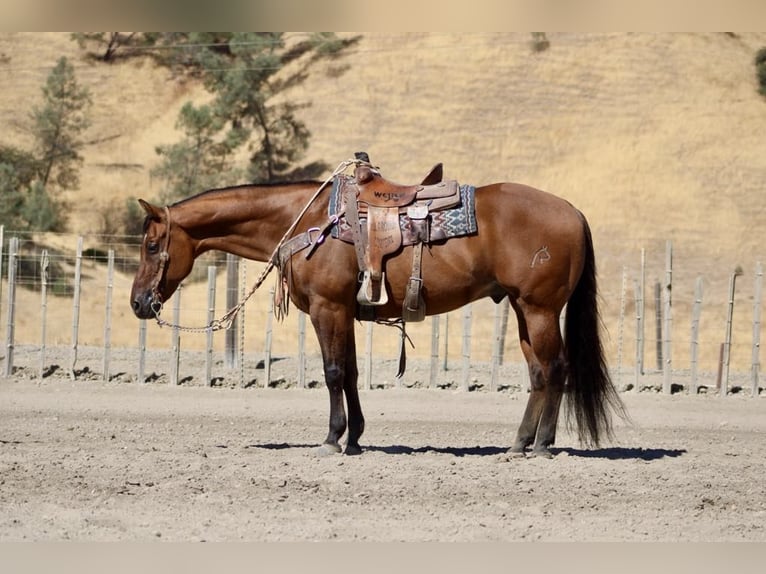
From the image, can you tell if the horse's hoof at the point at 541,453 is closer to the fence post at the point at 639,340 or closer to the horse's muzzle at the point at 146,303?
the horse's muzzle at the point at 146,303

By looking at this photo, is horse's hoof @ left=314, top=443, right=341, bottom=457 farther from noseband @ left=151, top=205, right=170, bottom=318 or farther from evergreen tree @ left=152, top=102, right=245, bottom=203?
evergreen tree @ left=152, top=102, right=245, bottom=203

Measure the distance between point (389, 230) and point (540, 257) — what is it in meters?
1.06

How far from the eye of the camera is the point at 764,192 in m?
28.4

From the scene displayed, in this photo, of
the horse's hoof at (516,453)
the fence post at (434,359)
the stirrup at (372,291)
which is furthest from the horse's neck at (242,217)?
the fence post at (434,359)

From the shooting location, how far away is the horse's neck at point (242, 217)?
8227 millimetres

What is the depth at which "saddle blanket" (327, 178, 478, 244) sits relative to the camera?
7832 mm

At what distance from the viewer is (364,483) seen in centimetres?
706

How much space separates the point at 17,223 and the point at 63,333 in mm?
7251

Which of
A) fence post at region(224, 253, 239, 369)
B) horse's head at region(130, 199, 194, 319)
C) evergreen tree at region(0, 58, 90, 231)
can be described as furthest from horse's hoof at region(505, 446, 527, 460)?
evergreen tree at region(0, 58, 90, 231)

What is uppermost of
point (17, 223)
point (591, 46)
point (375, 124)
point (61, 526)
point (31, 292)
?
point (591, 46)

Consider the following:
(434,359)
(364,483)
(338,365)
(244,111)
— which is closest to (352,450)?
(338,365)

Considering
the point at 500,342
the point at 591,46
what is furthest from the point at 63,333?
the point at 591,46

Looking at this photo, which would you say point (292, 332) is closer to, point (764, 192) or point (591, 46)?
point (764, 192)

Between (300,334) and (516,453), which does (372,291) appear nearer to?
(516,453)
